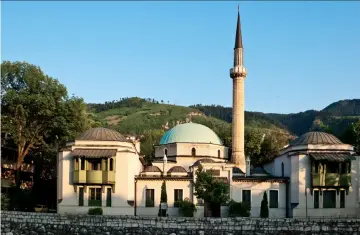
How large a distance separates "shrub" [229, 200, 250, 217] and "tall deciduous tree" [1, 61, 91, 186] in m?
17.5

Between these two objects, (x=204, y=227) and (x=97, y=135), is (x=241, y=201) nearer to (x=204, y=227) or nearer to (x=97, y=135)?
(x=204, y=227)

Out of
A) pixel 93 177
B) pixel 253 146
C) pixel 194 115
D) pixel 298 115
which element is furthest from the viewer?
pixel 298 115

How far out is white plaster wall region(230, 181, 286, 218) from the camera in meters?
39.0

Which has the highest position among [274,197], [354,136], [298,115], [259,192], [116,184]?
[298,115]

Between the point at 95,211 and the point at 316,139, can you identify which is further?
the point at 316,139

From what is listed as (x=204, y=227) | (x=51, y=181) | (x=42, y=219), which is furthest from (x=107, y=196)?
(x=51, y=181)

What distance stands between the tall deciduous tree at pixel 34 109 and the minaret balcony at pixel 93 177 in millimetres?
11215

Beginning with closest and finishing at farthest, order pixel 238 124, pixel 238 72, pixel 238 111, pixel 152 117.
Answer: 1. pixel 238 124
2. pixel 238 111
3. pixel 238 72
4. pixel 152 117

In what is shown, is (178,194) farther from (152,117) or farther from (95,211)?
(152,117)

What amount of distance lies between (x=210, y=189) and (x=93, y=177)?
8.02 m

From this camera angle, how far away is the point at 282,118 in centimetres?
17888

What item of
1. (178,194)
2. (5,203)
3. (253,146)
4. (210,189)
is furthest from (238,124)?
(5,203)

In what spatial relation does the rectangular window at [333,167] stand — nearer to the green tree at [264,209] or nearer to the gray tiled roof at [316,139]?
the gray tiled roof at [316,139]

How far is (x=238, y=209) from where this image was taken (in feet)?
124
